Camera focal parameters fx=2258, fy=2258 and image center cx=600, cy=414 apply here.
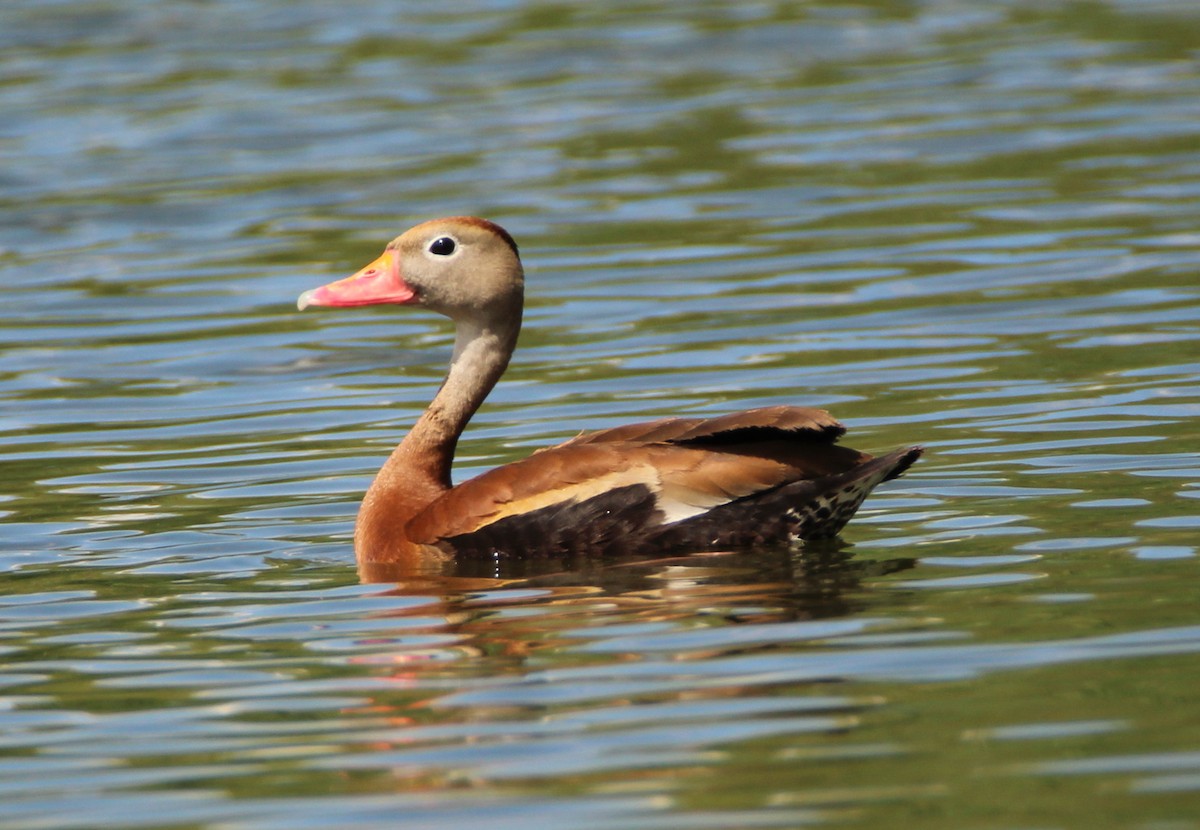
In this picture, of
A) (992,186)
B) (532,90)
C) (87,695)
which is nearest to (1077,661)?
(87,695)

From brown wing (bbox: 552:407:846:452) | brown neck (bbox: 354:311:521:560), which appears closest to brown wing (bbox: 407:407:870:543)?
brown wing (bbox: 552:407:846:452)

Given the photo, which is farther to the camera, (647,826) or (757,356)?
(757,356)

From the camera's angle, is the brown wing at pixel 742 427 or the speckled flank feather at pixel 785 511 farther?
the speckled flank feather at pixel 785 511

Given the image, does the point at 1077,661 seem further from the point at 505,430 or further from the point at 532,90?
the point at 532,90

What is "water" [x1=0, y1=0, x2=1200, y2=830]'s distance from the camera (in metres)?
5.77

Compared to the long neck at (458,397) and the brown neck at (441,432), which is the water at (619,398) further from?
the long neck at (458,397)

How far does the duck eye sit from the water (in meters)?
1.24

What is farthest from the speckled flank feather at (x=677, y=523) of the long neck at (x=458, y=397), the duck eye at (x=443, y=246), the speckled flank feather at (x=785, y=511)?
the duck eye at (x=443, y=246)

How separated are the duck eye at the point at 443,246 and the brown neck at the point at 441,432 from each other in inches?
12.1

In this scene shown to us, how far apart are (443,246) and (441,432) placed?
0.74 m

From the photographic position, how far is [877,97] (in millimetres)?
20547

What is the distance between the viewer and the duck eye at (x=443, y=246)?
8.90 m

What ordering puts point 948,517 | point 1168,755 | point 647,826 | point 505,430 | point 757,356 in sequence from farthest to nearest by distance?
point 757,356 < point 505,430 < point 948,517 < point 1168,755 < point 647,826

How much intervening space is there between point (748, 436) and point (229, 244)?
9267mm
